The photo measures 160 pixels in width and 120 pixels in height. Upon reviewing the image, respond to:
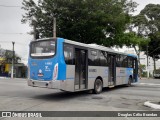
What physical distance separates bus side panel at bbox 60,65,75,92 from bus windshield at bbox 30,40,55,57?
49.1 inches

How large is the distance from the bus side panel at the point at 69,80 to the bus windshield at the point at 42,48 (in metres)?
1.25

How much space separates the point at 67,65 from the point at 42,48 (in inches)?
66.1

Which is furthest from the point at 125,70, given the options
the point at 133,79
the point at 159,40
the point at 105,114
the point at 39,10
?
the point at 159,40

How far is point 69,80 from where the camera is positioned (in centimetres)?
1098

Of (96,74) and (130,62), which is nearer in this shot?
(96,74)

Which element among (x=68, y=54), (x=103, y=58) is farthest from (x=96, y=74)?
(x=68, y=54)

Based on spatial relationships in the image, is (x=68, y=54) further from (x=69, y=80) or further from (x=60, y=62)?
(x=69, y=80)

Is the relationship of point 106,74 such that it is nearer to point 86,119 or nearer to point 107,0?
point 86,119

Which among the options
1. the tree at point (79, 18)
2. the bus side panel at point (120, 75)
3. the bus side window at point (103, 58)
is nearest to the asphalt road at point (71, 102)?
the bus side window at point (103, 58)

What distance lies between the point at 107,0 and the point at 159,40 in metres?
19.8

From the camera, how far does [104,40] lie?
92.9 ft

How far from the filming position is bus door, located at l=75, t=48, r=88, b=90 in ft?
38.7

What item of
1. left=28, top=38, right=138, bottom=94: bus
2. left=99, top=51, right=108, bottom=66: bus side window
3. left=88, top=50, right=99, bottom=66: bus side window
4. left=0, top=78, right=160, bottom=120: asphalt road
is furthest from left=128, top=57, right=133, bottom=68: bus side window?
left=88, top=50, right=99, bottom=66: bus side window

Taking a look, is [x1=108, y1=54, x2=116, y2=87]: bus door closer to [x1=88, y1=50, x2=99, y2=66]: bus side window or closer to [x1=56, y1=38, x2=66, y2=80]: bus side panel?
[x1=88, y1=50, x2=99, y2=66]: bus side window
